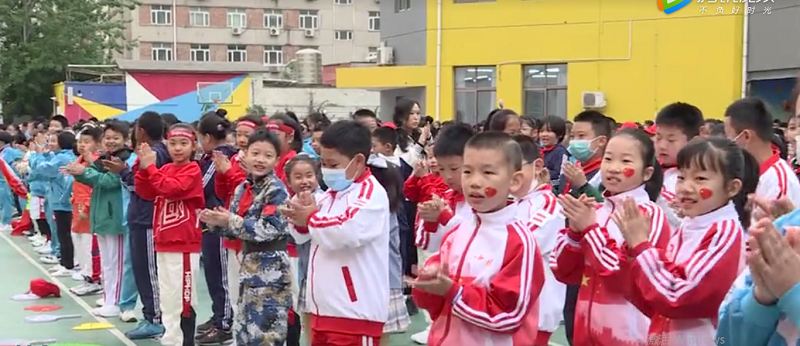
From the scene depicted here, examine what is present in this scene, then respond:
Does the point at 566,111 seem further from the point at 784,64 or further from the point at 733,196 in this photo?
the point at 733,196

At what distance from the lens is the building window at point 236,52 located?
37.6 m

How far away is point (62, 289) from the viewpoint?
766 centimetres

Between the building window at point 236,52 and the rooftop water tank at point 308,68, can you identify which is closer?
the rooftop water tank at point 308,68

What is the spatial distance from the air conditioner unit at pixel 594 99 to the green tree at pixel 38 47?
14700 mm

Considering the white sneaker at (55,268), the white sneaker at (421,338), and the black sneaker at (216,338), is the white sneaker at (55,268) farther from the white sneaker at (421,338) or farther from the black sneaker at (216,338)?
the white sneaker at (421,338)

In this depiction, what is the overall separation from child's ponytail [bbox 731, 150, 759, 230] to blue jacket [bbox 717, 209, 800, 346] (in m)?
0.88

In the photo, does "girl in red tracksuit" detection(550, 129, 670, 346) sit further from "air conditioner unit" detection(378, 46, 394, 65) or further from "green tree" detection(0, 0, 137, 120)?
"green tree" detection(0, 0, 137, 120)

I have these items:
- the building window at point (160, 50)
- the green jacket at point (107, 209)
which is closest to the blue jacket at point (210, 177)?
the green jacket at point (107, 209)

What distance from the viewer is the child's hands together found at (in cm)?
280

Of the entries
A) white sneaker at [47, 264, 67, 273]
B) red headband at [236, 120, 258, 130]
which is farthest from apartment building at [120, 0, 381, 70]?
red headband at [236, 120, 258, 130]

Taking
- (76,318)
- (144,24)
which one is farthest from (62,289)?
(144,24)

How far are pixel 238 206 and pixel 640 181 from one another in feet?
7.39

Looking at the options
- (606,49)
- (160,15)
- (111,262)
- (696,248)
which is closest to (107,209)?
(111,262)

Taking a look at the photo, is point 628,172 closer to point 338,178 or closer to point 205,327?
point 338,178
